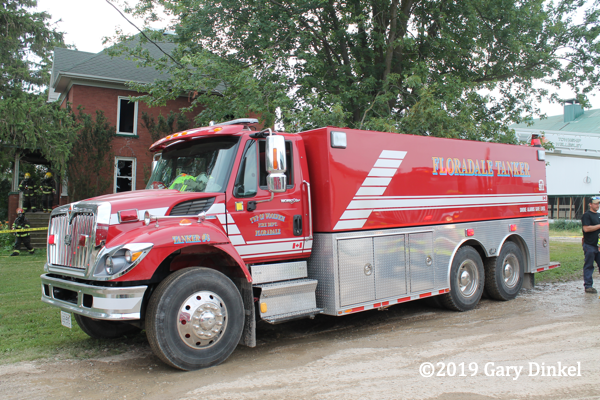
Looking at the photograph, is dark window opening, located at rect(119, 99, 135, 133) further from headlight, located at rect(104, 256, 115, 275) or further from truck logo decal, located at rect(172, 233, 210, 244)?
headlight, located at rect(104, 256, 115, 275)

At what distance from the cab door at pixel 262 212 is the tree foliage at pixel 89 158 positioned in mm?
15432

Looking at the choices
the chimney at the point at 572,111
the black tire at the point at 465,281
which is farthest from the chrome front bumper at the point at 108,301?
the chimney at the point at 572,111

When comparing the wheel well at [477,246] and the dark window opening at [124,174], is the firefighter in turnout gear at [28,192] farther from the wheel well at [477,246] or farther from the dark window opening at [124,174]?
the wheel well at [477,246]

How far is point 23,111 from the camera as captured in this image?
1623cm

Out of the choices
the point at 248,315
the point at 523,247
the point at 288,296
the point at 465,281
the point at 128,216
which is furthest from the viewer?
the point at 523,247

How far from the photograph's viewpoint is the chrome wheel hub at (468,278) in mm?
8211

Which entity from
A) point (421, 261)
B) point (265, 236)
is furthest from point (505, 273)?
point (265, 236)

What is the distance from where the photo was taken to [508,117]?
58.4 ft

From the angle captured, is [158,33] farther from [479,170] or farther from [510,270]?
[510,270]

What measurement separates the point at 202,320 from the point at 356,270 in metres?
2.26

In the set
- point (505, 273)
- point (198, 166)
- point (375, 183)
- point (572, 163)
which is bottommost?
point (505, 273)

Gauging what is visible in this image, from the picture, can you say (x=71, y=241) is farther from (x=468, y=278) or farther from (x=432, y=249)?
(x=468, y=278)

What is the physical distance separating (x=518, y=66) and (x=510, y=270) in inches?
441

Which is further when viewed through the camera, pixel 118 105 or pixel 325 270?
pixel 118 105
